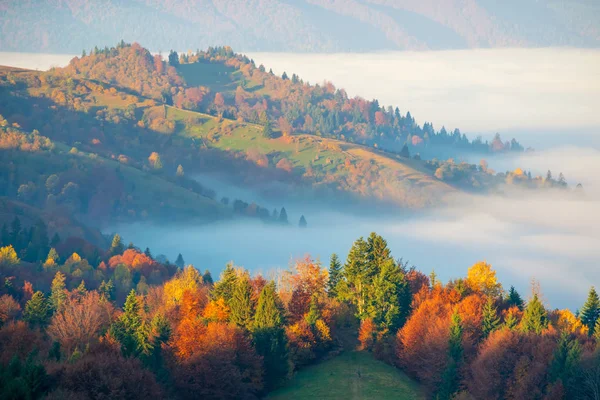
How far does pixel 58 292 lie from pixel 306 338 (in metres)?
57.0

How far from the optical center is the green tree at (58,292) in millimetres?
119469

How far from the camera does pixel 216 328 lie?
79500mm

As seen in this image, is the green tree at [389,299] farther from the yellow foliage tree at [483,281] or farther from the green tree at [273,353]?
the green tree at [273,353]

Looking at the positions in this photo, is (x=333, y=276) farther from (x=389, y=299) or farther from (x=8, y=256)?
(x=8, y=256)

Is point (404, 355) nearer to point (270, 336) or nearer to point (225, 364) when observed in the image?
point (270, 336)

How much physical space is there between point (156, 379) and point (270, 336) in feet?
44.4

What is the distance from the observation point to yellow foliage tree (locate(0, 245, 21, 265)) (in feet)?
Answer: 534

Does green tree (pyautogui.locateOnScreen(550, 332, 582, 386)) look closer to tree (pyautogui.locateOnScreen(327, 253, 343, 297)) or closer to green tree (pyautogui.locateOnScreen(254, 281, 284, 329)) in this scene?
green tree (pyautogui.locateOnScreen(254, 281, 284, 329))

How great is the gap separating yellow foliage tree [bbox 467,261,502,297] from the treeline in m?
0.14

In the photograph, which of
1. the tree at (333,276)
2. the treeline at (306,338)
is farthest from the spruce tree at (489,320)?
the tree at (333,276)

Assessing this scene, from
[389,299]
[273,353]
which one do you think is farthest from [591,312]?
[273,353]

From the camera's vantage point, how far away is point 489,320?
298 feet

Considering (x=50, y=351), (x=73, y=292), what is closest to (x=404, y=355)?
(x=50, y=351)

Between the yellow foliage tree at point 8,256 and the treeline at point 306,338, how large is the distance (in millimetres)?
60644
